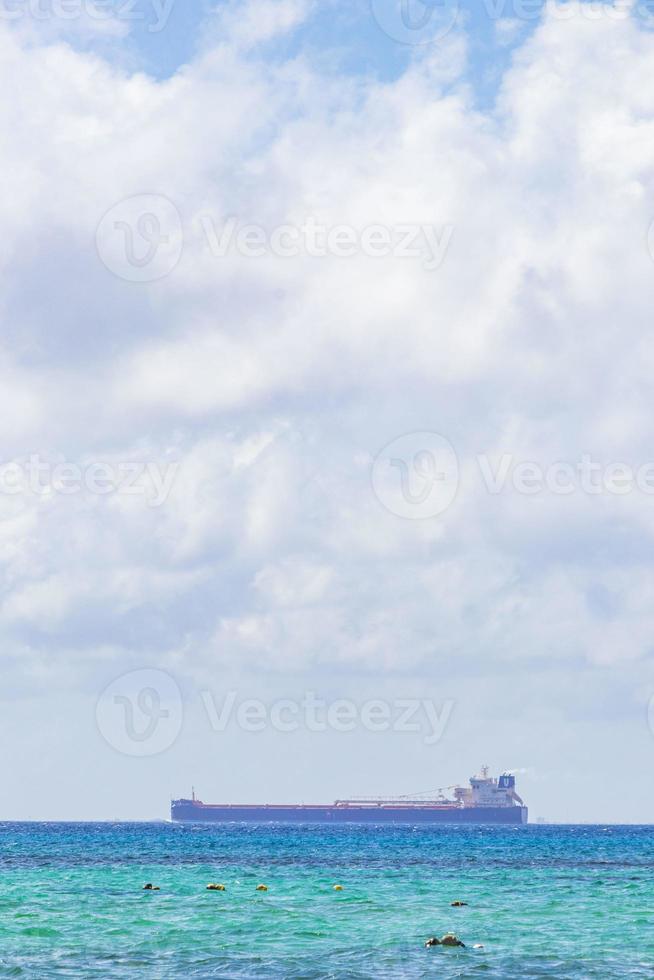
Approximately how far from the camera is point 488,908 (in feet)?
233

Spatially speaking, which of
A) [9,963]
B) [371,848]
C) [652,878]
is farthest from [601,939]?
[371,848]

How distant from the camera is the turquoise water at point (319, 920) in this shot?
49.2m

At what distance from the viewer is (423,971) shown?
4784cm

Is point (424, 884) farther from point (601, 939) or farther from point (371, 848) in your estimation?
point (371, 848)

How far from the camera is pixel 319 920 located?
6388 centimetres

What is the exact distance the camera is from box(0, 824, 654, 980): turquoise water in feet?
162

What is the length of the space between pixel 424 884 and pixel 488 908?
1944 centimetres

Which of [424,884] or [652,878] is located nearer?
[424,884]

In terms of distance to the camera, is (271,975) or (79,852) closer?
(271,975)

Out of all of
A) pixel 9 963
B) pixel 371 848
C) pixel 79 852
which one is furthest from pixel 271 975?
pixel 371 848

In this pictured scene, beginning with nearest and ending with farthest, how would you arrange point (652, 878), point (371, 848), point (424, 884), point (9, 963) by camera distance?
point (9, 963) < point (424, 884) < point (652, 878) < point (371, 848)

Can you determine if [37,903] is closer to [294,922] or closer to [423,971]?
[294,922]

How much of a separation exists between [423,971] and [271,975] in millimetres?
5361

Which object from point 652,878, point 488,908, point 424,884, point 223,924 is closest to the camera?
point 223,924
